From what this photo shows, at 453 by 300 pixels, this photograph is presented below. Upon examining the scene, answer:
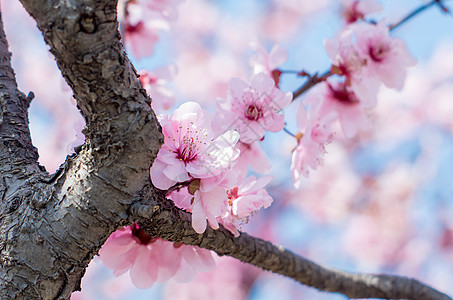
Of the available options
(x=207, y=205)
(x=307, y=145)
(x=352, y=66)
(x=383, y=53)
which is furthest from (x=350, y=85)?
(x=207, y=205)

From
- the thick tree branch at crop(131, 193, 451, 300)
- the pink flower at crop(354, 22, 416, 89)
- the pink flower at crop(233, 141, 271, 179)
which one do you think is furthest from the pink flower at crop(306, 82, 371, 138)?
the thick tree branch at crop(131, 193, 451, 300)

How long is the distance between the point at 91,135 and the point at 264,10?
20.9ft

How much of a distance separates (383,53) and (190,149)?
0.82 metres

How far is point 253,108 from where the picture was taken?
104 centimetres

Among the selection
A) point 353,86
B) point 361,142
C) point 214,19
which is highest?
point 214,19

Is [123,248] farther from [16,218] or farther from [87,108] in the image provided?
[87,108]

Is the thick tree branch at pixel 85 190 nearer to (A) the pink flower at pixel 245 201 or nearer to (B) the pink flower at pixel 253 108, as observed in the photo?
(A) the pink flower at pixel 245 201

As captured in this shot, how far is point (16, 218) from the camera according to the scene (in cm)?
75

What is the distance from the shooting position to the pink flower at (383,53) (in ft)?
4.32

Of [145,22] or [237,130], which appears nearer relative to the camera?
[237,130]

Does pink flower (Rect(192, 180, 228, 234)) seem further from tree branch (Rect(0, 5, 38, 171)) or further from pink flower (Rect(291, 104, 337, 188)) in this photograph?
pink flower (Rect(291, 104, 337, 188))

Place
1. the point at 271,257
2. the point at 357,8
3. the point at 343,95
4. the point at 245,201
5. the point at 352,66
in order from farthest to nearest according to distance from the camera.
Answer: the point at 357,8, the point at 343,95, the point at 352,66, the point at 271,257, the point at 245,201

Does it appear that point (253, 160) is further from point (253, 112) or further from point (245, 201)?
point (245, 201)

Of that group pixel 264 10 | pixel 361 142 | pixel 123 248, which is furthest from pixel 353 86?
pixel 264 10
